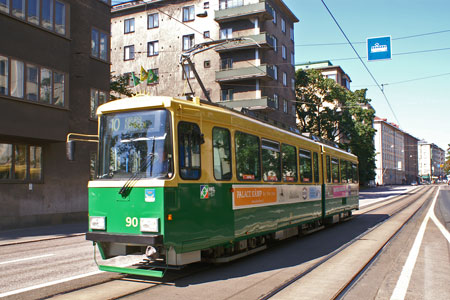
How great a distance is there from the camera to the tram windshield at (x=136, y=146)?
23.1ft

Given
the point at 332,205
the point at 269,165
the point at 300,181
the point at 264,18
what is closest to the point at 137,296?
the point at 269,165

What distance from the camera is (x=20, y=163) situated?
18188 mm

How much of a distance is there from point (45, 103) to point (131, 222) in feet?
44.1

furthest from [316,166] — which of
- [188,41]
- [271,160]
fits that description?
[188,41]

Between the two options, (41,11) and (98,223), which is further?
(41,11)

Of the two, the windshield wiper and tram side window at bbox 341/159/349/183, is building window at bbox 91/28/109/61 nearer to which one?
tram side window at bbox 341/159/349/183

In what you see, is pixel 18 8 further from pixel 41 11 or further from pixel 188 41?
pixel 188 41

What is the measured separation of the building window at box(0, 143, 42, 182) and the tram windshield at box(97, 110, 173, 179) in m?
11.9

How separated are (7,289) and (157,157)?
3102 mm

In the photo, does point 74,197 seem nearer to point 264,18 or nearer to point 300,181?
point 300,181

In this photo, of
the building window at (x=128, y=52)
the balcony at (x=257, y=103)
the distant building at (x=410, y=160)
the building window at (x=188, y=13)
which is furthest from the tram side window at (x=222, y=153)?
the distant building at (x=410, y=160)

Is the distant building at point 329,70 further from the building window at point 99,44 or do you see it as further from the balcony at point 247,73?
the building window at point 99,44

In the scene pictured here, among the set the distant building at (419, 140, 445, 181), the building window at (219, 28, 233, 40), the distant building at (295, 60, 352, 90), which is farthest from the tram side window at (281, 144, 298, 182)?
the distant building at (419, 140, 445, 181)

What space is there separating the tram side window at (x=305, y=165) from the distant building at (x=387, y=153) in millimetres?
86776
